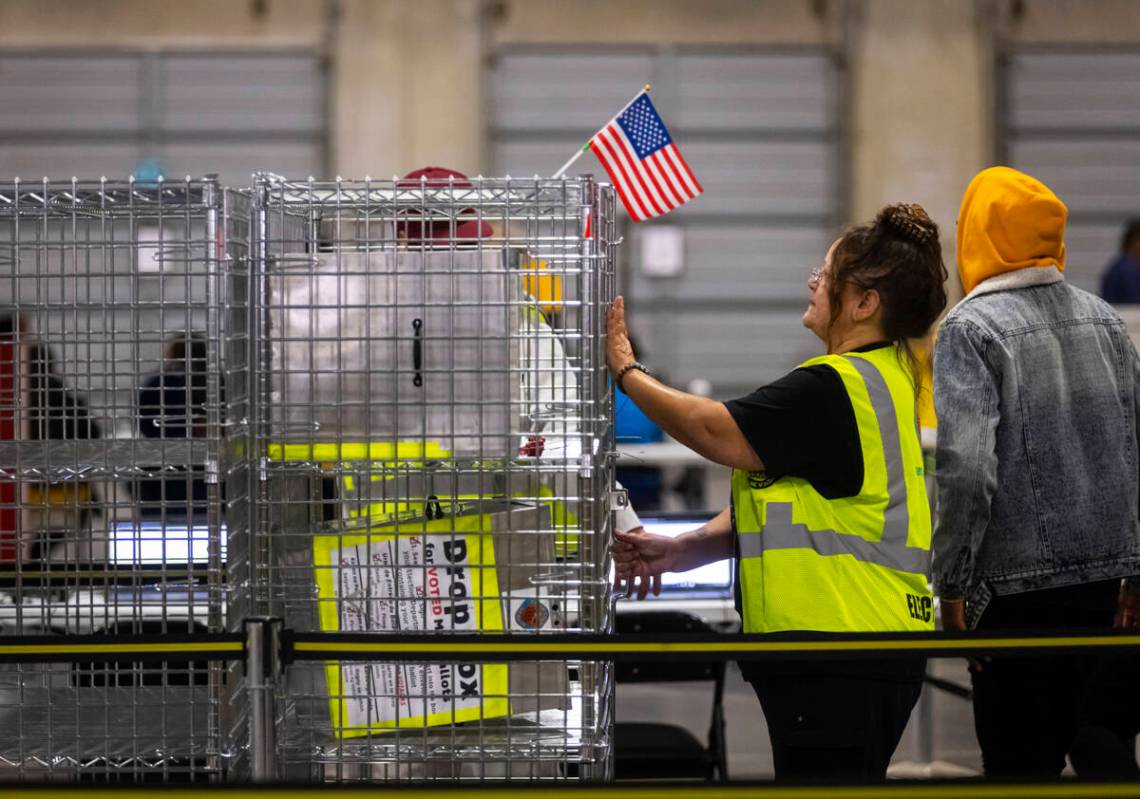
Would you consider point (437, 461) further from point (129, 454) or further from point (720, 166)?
point (720, 166)

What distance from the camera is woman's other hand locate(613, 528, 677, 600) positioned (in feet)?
10.0

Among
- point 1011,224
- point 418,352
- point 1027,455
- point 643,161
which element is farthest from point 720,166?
point 418,352

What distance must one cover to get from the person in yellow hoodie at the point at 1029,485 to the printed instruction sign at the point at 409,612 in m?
1.06

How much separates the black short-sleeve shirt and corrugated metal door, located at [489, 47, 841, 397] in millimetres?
9684

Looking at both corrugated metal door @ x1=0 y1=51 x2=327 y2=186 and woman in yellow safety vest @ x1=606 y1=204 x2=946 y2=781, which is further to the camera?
corrugated metal door @ x1=0 y1=51 x2=327 y2=186

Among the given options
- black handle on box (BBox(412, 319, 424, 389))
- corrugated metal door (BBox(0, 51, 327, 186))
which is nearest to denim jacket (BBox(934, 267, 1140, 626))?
black handle on box (BBox(412, 319, 424, 389))

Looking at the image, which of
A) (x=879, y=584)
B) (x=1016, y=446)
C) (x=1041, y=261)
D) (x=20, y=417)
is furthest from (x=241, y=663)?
(x=1041, y=261)

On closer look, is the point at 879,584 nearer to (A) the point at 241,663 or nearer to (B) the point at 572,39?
(A) the point at 241,663

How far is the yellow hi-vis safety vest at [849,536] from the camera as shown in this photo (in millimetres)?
2666

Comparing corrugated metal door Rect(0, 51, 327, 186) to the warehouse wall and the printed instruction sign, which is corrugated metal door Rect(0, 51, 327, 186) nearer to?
the warehouse wall

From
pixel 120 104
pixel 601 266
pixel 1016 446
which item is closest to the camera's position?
pixel 601 266

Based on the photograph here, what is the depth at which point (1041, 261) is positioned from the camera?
317 centimetres

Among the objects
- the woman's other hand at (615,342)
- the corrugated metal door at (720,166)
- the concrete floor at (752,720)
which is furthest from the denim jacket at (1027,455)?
the corrugated metal door at (720,166)

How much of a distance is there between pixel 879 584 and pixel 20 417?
1.77m
